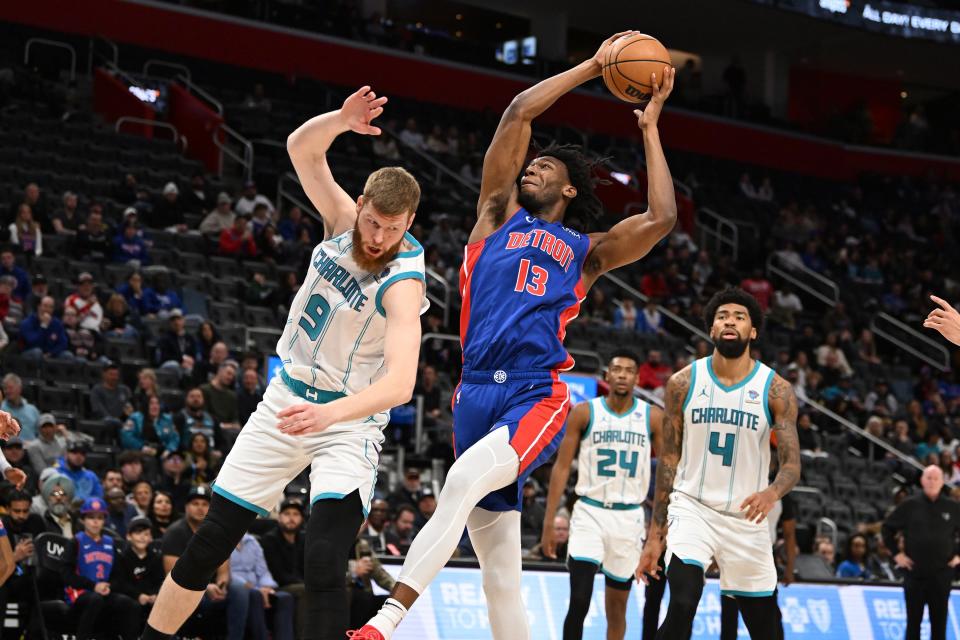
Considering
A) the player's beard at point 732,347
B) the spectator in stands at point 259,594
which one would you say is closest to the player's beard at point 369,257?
the player's beard at point 732,347

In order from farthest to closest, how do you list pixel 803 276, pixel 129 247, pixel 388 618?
pixel 803 276 < pixel 129 247 < pixel 388 618

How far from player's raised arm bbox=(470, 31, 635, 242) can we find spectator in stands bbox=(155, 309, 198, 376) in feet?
31.4

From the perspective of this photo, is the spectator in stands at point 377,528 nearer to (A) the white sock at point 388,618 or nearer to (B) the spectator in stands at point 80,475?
(B) the spectator in stands at point 80,475

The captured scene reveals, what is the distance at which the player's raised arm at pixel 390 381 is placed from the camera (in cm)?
486

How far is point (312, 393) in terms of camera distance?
5918mm

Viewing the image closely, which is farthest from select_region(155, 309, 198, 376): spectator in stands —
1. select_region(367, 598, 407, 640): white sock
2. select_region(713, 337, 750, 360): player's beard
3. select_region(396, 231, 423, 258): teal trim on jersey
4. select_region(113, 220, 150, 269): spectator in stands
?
select_region(367, 598, 407, 640): white sock

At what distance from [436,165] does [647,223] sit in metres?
17.6

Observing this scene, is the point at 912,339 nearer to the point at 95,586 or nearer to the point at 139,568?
the point at 139,568

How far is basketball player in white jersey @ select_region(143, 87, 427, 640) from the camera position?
557 cm

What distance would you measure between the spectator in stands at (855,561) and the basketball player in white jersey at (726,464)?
888 centimetres

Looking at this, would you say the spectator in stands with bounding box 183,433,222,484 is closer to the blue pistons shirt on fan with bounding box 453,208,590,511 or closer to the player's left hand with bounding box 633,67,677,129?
the blue pistons shirt on fan with bounding box 453,208,590,511

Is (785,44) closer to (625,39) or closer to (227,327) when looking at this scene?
(227,327)

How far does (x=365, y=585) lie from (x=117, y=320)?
235 inches

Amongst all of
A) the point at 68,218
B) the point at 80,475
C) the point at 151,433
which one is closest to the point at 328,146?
the point at 80,475
